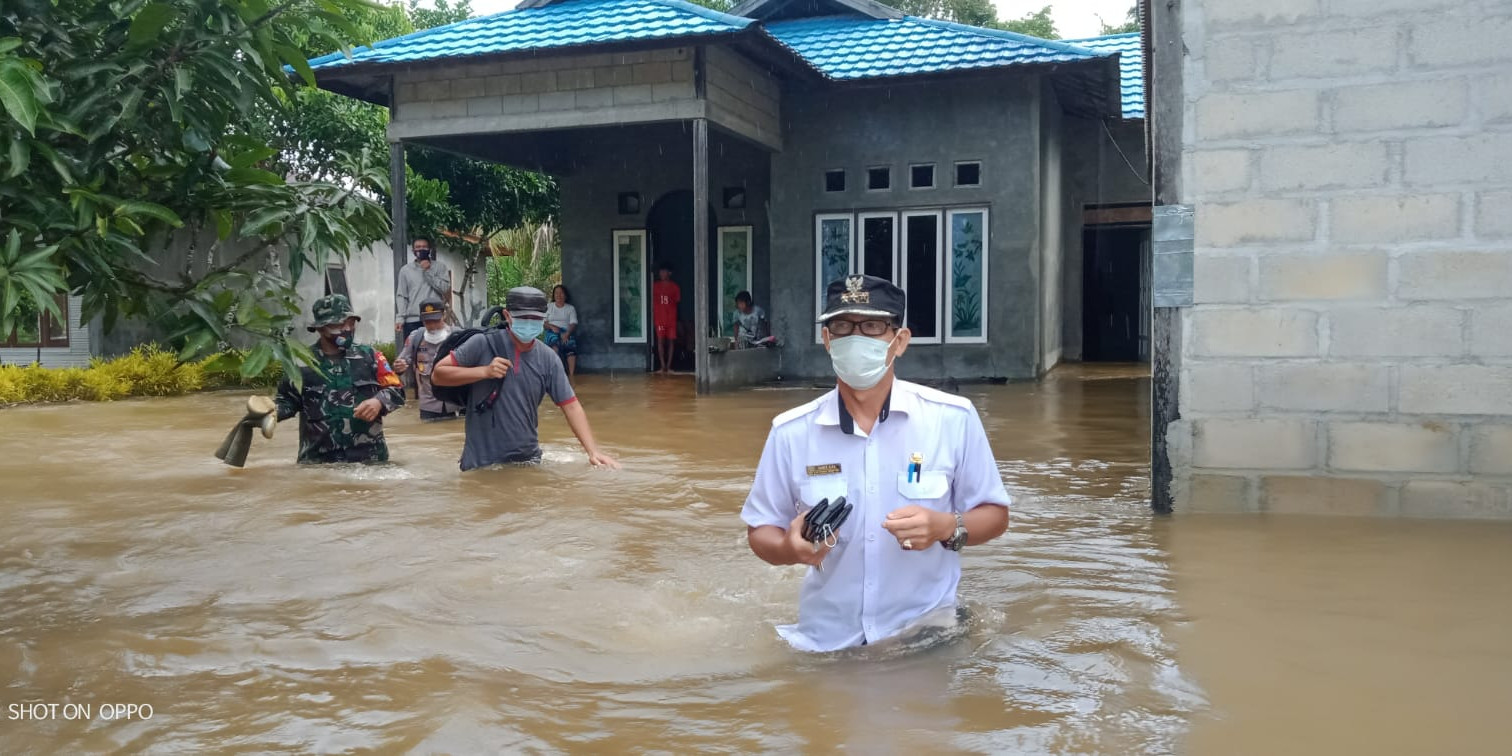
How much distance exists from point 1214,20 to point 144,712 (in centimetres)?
598

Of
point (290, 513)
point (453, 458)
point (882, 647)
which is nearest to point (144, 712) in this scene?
point (882, 647)

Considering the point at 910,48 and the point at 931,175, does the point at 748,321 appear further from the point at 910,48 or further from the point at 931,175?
the point at 910,48

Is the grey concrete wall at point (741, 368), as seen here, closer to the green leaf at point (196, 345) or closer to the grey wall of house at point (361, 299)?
the grey wall of house at point (361, 299)

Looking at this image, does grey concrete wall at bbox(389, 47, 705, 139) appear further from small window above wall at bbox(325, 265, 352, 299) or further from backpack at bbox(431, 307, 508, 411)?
backpack at bbox(431, 307, 508, 411)

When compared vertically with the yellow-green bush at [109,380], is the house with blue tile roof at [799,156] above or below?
above

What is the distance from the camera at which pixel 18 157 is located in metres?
3.18

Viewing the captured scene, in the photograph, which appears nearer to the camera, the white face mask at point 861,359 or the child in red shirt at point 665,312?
the white face mask at point 861,359

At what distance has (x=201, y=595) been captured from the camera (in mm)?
5418

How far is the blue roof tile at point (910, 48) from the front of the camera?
15.2 metres

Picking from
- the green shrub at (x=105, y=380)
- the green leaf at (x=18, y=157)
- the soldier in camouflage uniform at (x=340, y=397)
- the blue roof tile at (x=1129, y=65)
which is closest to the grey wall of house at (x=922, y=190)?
the blue roof tile at (x=1129, y=65)

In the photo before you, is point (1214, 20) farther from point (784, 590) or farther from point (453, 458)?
point (453, 458)

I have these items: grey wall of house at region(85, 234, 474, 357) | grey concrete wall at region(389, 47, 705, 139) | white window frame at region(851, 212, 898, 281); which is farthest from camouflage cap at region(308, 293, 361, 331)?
grey wall of house at region(85, 234, 474, 357)

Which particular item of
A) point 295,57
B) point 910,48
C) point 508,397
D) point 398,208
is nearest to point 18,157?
point 295,57
